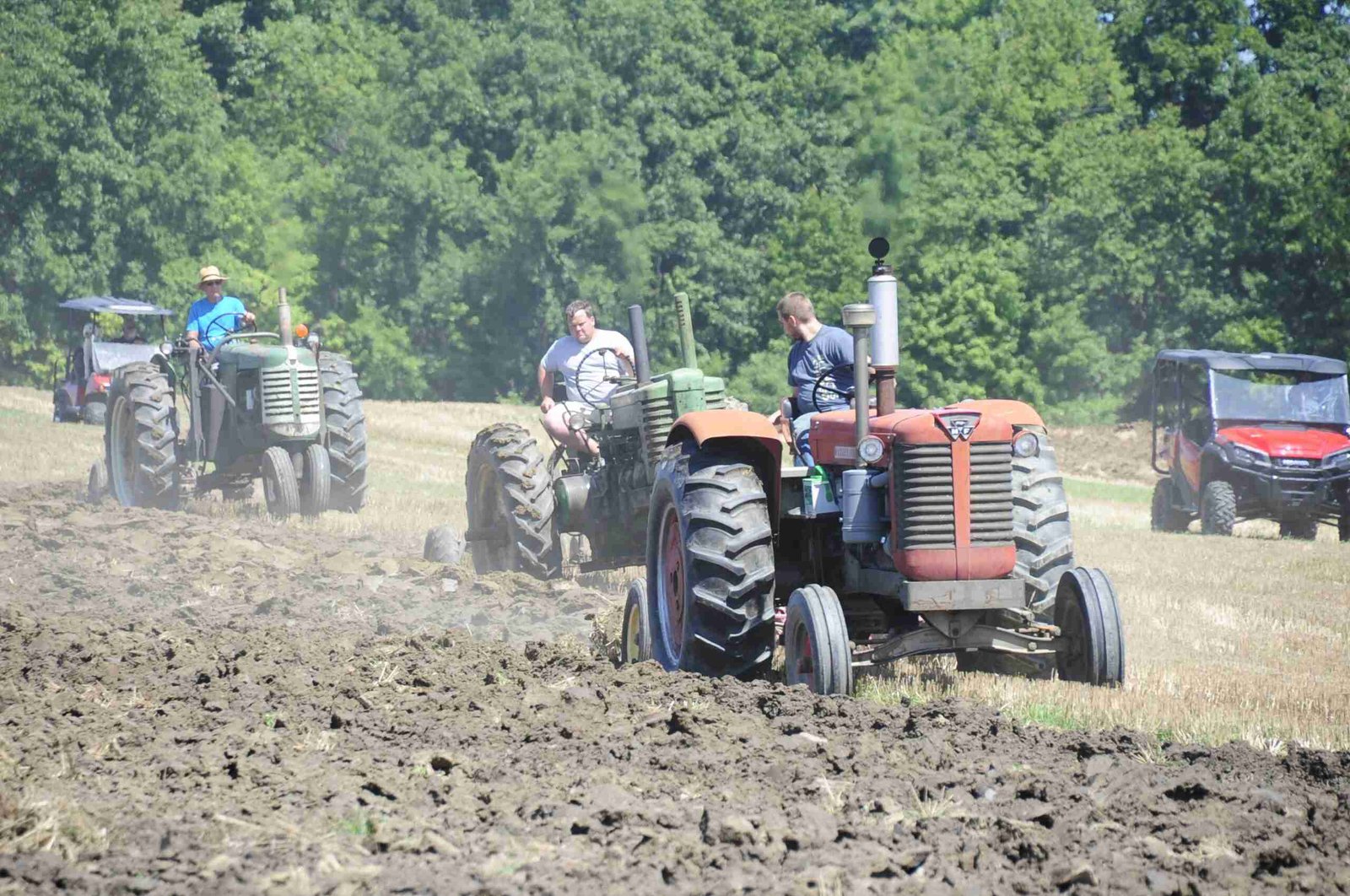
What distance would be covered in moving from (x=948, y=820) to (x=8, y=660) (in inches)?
185

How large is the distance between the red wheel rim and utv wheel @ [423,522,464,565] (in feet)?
13.5

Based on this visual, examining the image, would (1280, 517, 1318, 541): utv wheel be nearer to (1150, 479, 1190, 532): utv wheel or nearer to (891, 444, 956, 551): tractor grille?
(1150, 479, 1190, 532): utv wheel

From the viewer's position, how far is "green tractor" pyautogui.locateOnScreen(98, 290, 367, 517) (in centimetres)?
1388

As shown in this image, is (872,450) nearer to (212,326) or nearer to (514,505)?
(514,505)

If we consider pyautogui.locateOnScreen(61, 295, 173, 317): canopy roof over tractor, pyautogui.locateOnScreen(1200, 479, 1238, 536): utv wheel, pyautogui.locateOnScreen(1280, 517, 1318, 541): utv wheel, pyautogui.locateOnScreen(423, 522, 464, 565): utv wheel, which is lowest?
pyautogui.locateOnScreen(1280, 517, 1318, 541): utv wheel

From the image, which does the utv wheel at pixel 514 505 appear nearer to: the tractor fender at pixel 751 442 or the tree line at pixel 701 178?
the tractor fender at pixel 751 442

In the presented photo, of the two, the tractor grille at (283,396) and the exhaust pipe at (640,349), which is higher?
the exhaust pipe at (640,349)

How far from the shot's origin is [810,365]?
8500 mm

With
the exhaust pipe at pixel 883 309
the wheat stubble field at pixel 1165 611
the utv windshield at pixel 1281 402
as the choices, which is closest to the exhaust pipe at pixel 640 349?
the wheat stubble field at pixel 1165 611

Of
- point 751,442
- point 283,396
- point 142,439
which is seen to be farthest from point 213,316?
point 751,442

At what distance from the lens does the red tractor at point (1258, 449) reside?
18234 mm

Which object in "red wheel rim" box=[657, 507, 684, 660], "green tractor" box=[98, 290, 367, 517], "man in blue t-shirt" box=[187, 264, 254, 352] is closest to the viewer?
"red wheel rim" box=[657, 507, 684, 660]

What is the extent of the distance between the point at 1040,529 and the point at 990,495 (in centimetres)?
74

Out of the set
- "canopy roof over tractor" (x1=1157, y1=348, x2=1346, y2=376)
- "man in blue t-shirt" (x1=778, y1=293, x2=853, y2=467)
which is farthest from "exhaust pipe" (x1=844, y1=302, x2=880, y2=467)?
"canopy roof over tractor" (x1=1157, y1=348, x2=1346, y2=376)
